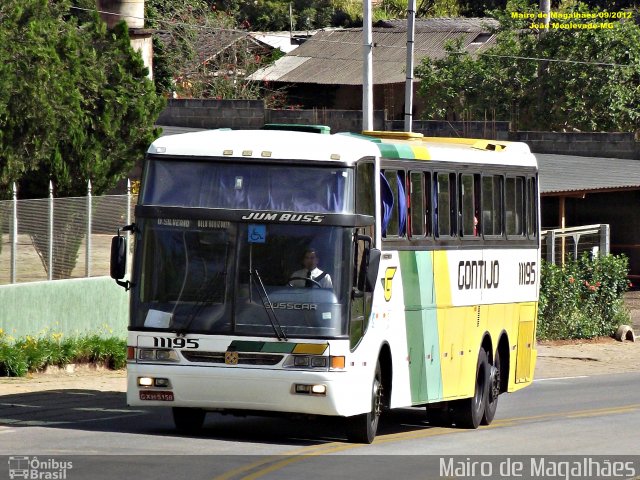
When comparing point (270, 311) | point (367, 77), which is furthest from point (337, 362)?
point (367, 77)

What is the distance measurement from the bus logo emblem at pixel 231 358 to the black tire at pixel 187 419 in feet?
4.29

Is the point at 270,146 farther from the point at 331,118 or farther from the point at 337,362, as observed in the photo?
the point at 331,118

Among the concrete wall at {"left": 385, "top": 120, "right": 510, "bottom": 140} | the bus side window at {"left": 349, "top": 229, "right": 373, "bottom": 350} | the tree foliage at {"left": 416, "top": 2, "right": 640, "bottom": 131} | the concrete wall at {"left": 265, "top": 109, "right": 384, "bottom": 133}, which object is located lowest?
the bus side window at {"left": 349, "top": 229, "right": 373, "bottom": 350}

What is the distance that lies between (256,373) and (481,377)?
5.33 meters

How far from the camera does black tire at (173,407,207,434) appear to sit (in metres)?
15.5

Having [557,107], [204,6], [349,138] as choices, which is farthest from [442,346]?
[204,6]

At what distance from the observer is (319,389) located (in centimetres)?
1417

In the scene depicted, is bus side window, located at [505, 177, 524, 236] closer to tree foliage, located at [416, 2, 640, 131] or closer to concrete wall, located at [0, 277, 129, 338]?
concrete wall, located at [0, 277, 129, 338]

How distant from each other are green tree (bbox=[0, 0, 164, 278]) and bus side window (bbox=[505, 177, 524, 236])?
7849 millimetres

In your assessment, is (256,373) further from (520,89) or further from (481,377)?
(520,89)

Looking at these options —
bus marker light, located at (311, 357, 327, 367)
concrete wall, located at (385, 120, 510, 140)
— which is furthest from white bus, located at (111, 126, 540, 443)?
concrete wall, located at (385, 120, 510, 140)

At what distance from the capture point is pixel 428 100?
54.4m

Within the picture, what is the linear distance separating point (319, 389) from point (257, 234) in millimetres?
1681

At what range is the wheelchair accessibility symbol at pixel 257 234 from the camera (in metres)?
14.6
